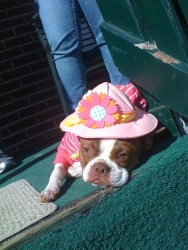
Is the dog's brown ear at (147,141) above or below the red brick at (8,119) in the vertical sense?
below

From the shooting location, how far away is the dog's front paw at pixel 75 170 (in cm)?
212

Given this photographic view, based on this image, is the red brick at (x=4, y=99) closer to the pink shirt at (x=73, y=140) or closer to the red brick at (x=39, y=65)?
the red brick at (x=39, y=65)

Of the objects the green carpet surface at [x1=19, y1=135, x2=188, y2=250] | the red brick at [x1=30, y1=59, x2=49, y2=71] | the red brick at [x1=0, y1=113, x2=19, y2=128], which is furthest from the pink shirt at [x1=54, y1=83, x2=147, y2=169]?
the red brick at [x1=30, y1=59, x2=49, y2=71]

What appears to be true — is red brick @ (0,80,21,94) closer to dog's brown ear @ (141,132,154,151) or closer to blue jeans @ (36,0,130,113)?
blue jeans @ (36,0,130,113)

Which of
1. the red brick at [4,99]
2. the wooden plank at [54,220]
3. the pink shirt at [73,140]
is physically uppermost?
the red brick at [4,99]

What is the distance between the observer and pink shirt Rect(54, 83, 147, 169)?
2.17 m

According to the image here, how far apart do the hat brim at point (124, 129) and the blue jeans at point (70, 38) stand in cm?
40

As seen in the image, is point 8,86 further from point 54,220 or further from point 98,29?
point 54,220

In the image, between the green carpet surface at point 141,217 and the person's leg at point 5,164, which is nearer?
the green carpet surface at point 141,217

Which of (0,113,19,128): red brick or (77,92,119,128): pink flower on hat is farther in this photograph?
(0,113,19,128): red brick

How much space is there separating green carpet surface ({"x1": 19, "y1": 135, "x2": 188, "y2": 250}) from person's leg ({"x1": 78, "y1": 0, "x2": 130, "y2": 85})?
68cm

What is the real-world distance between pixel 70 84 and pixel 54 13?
0.41 metres

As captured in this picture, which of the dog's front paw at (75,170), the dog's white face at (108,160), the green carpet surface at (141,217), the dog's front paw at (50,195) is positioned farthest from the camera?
the dog's front paw at (75,170)

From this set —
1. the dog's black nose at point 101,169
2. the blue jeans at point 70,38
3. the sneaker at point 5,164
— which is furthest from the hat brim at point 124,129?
the sneaker at point 5,164
